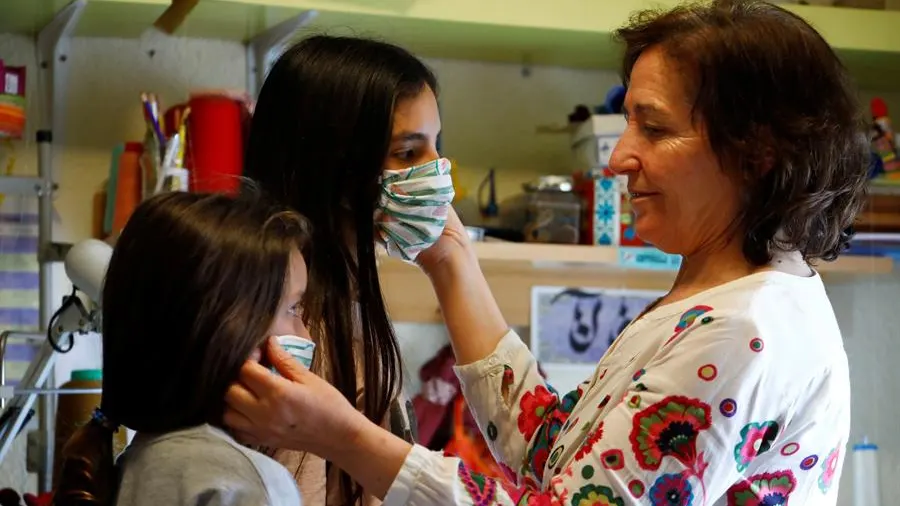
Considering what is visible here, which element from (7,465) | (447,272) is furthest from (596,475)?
(7,465)

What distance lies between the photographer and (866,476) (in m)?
2.39

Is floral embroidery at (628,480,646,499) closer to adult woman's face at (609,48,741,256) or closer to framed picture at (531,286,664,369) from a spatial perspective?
adult woman's face at (609,48,741,256)

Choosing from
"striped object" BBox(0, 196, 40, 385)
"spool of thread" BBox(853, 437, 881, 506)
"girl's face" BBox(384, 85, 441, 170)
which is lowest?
"spool of thread" BBox(853, 437, 881, 506)

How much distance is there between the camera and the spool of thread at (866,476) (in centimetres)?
238

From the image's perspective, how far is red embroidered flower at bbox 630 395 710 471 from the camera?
36.5 inches

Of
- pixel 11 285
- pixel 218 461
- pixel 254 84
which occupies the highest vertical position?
pixel 254 84

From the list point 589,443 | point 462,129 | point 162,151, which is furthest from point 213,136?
point 589,443

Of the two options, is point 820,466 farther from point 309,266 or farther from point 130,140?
point 130,140

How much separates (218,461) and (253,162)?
425 mm

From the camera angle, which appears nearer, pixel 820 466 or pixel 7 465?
pixel 820 466

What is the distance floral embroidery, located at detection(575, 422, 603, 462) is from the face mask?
376 mm

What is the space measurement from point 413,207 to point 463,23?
3.09ft

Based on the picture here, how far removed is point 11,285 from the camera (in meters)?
2.15

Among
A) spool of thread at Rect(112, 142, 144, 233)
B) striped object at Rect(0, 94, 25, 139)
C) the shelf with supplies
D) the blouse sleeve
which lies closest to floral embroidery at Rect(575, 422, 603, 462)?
the blouse sleeve
